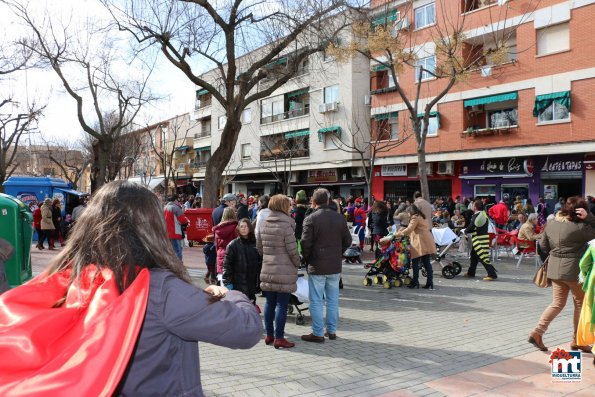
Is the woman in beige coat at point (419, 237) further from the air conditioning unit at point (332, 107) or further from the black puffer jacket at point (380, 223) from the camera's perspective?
the air conditioning unit at point (332, 107)

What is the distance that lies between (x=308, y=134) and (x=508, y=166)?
14501mm

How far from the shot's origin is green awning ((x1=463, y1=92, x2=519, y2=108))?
22359 millimetres

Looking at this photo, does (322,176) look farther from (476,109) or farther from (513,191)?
(513,191)

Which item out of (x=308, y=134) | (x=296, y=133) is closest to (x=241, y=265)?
(x=308, y=134)

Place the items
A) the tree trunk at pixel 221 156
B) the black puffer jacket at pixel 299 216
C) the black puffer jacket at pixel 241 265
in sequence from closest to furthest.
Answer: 1. the black puffer jacket at pixel 241 265
2. the black puffer jacket at pixel 299 216
3. the tree trunk at pixel 221 156

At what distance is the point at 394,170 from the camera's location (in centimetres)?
2869

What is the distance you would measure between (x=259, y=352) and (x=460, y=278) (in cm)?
674

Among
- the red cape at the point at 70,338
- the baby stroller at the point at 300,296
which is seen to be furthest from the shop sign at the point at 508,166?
the red cape at the point at 70,338

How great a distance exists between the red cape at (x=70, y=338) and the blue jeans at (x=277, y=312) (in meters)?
4.24

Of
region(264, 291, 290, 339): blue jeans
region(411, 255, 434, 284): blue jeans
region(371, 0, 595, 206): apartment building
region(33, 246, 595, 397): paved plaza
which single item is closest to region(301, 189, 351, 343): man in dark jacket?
region(33, 246, 595, 397): paved plaza

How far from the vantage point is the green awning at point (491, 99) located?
73.4 feet

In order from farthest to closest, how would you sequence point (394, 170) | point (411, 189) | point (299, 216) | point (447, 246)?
1. point (394, 170)
2. point (411, 189)
3. point (447, 246)
4. point (299, 216)

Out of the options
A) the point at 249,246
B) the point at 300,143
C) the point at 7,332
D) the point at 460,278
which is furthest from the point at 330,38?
the point at 300,143

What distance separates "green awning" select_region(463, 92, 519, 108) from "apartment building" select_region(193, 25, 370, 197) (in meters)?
6.52
